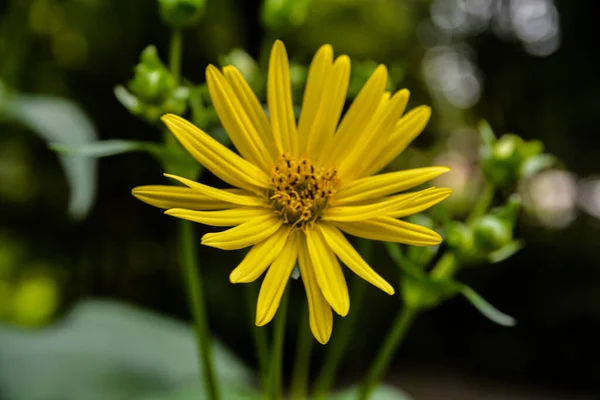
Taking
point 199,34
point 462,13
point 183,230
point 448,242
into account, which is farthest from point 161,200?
point 462,13

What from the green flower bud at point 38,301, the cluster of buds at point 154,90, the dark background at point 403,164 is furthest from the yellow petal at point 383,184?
the green flower bud at point 38,301

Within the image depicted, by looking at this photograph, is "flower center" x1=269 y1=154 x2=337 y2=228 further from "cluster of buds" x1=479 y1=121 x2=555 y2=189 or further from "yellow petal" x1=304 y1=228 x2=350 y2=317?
"cluster of buds" x1=479 y1=121 x2=555 y2=189

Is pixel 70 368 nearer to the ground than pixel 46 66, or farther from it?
nearer to the ground

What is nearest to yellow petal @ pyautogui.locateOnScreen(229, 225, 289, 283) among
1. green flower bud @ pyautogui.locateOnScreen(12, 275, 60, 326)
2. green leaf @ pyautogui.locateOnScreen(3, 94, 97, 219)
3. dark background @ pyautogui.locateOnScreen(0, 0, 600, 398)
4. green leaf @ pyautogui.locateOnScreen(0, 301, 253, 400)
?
green leaf @ pyautogui.locateOnScreen(3, 94, 97, 219)

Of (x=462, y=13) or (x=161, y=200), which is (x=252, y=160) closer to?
(x=161, y=200)

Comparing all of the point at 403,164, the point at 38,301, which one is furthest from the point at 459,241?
the point at 38,301

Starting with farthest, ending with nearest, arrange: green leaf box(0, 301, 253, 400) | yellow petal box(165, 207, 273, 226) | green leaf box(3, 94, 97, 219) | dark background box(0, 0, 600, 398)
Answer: dark background box(0, 0, 600, 398) < green leaf box(0, 301, 253, 400) < green leaf box(3, 94, 97, 219) < yellow petal box(165, 207, 273, 226)
